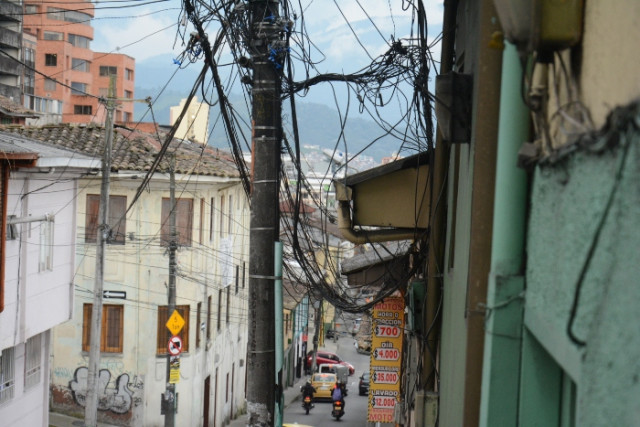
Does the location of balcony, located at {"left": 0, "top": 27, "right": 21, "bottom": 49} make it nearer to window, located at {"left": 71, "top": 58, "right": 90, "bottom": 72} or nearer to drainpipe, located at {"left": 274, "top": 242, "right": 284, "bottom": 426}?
window, located at {"left": 71, "top": 58, "right": 90, "bottom": 72}

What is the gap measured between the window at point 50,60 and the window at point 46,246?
64.3 meters

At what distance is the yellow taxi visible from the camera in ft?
159

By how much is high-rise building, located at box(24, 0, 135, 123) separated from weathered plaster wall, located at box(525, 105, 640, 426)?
76.4m

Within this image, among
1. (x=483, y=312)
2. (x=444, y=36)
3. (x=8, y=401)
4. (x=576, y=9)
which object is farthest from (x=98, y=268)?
(x=576, y=9)

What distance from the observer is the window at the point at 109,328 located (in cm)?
3225

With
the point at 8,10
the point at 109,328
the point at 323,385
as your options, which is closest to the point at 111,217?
the point at 109,328

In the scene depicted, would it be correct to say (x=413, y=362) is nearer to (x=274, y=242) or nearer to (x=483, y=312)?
(x=274, y=242)

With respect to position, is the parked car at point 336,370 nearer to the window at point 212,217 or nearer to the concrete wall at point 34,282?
the window at point 212,217

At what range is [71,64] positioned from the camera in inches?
3376

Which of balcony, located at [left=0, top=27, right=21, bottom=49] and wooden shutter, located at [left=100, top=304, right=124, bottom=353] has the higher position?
balcony, located at [left=0, top=27, right=21, bottom=49]

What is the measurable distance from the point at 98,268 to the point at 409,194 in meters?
15.4

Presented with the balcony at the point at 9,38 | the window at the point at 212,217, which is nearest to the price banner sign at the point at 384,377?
the window at the point at 212,217

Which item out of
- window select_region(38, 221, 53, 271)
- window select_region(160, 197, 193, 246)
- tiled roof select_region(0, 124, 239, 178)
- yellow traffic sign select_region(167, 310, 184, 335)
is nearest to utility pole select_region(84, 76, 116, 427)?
yellow traffic sign select_region(167, 310, 184, 335)

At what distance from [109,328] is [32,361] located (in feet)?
34.7
